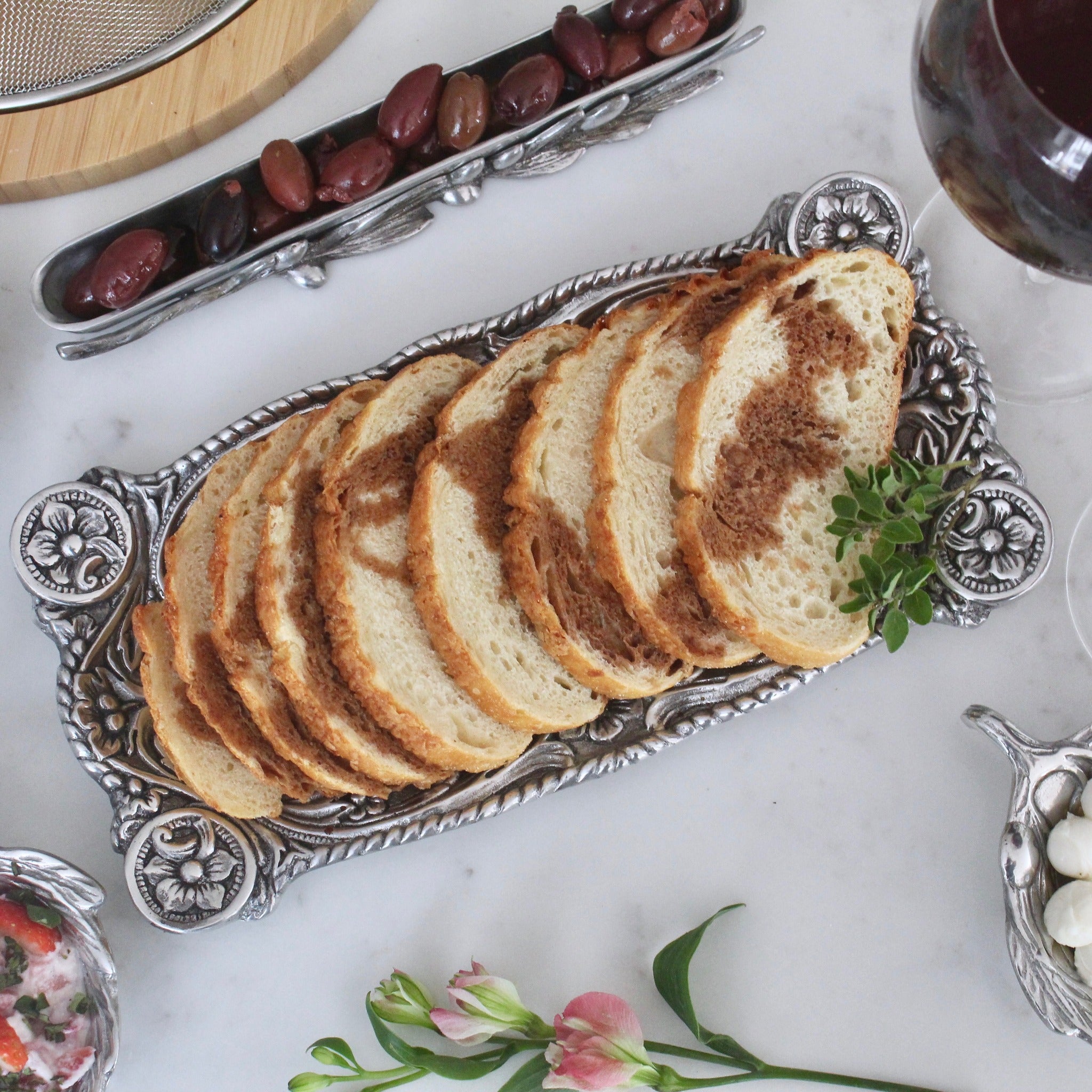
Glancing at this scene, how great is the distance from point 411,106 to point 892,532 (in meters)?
1.15

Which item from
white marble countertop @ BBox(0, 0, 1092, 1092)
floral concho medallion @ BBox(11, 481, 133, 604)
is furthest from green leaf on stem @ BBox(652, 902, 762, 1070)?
floral concho medallion @ BBox(11, 481, 133, 604)

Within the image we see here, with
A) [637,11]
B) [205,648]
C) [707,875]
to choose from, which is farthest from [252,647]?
[637,11]

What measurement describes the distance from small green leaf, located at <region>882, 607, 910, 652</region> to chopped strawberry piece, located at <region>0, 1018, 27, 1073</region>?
1.56 metres

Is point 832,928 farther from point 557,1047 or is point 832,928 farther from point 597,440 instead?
point 597,440

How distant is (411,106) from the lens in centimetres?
202

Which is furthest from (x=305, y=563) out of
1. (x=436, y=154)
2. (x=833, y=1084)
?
(x=833, y=1084)

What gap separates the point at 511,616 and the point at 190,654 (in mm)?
539

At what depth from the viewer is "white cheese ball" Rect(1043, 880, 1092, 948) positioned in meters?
1.78

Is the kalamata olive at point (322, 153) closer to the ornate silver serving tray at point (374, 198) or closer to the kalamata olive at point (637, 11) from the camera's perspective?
the ornate silver serving tray at point (374, 198)

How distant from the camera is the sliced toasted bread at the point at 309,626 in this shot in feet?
5.82

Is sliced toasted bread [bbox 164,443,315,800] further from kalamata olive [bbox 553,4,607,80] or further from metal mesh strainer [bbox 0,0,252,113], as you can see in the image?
kalamata olive [bbox 553,4,607,80]

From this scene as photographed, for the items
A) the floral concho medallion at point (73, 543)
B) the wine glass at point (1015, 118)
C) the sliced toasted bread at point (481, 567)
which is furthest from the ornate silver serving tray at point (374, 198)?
the wine glass at point (1015, 118)

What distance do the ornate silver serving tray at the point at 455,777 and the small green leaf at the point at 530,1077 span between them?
1.43 ft

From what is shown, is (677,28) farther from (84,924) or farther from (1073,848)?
(84,924)
